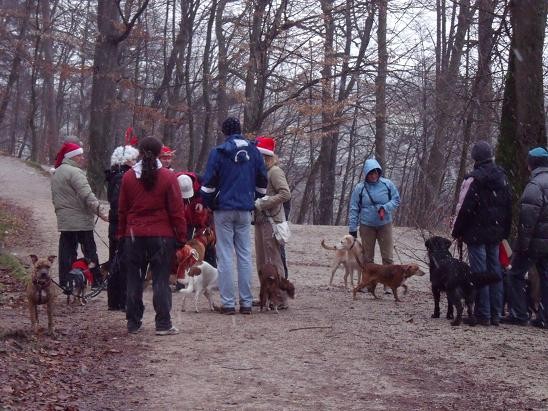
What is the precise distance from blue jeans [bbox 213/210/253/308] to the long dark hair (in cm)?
169

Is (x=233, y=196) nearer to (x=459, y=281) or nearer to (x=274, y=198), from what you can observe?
(x=274, y=198)

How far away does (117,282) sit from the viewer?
9.66 meters

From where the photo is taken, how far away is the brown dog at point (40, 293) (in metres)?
7.82

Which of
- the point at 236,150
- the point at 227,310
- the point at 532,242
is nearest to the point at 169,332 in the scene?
the point at 227,310

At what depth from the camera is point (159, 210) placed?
7.97m

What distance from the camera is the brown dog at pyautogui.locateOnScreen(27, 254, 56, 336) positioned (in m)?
7.82

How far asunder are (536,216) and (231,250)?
11.8ft

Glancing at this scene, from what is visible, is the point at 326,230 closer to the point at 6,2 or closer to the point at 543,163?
the point at 543,163

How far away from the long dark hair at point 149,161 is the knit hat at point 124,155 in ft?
6.04

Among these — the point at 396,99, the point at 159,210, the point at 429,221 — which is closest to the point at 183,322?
the point at 159,210

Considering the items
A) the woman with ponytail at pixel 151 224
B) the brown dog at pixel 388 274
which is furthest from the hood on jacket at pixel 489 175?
the woman with ponytail at pixel 151 224

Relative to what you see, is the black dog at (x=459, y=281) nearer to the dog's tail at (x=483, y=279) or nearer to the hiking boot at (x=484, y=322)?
the dog's tail at (x=483, y=279)

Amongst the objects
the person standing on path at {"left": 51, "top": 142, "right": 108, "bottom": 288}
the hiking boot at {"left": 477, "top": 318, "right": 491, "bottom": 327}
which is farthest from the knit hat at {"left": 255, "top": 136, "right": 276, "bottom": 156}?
the hiking boot at {"left": 477, "top": 318, "right": 491, "bottom": 327}

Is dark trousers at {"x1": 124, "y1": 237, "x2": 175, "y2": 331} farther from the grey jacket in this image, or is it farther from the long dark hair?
the grey jacket
